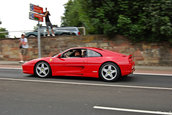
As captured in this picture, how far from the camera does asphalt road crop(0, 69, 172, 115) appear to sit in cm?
385

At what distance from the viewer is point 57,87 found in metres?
5.95

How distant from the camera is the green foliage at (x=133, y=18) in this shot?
10.7 metres

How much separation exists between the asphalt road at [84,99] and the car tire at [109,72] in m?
0.57

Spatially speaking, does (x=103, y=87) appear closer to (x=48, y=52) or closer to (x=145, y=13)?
(x=145, y=13)

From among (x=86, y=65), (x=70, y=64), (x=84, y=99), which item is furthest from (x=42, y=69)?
(x=84, y=99)

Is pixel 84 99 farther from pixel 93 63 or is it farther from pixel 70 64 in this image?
pixel 70 64

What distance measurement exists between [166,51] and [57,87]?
8.00m

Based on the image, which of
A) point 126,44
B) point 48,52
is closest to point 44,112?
point 126,44

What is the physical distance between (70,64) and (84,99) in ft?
8.93

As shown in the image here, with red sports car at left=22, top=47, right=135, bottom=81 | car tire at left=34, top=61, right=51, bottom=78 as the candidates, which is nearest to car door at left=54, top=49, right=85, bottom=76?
red sports car at left=22, top=47, right=135, bottom=81

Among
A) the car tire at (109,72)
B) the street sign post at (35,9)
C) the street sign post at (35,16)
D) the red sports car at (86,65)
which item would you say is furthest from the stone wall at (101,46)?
the car tire at (109,72)

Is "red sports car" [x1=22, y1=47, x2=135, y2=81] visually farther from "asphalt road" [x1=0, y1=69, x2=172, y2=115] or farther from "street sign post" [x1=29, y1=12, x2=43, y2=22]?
"street sign post" [x1=29, y1=12, x2=43, y2=22]

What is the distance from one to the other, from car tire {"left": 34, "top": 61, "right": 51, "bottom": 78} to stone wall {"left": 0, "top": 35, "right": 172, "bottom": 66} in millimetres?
5838

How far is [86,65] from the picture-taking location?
7035 mm
